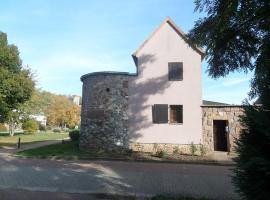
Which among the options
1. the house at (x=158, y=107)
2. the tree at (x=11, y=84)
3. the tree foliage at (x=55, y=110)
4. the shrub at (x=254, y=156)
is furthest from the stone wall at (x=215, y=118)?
the tree foliage at (x=55, y=110)

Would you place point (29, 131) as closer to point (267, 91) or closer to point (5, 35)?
point (5, 35)

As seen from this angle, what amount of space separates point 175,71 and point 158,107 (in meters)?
2.80

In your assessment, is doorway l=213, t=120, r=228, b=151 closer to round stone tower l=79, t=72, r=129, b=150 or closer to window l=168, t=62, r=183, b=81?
window l=168, t=62, r=183, b=81

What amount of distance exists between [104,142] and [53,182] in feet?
34.1

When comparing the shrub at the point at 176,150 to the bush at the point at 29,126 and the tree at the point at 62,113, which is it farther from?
the tree at the point at 62,113

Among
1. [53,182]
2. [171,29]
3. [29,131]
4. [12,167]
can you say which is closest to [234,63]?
[53,182]

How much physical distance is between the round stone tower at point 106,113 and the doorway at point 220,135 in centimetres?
619

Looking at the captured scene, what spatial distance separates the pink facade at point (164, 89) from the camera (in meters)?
20.9

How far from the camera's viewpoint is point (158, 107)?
21.2 meters

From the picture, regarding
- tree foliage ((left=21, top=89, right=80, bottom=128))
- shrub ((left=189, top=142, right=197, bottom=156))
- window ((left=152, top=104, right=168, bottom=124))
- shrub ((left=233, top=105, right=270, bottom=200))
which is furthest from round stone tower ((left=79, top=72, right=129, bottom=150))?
tree foliage ((left=21, top=89, right=80, bottom=128))

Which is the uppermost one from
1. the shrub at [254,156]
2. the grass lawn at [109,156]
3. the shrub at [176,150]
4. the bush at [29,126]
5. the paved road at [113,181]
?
the bush at [29,126]

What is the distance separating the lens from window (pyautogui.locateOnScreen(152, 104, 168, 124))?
21047 mm

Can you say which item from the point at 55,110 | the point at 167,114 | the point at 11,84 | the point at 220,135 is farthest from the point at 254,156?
the point at 55,110

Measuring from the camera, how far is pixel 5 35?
33625mm
